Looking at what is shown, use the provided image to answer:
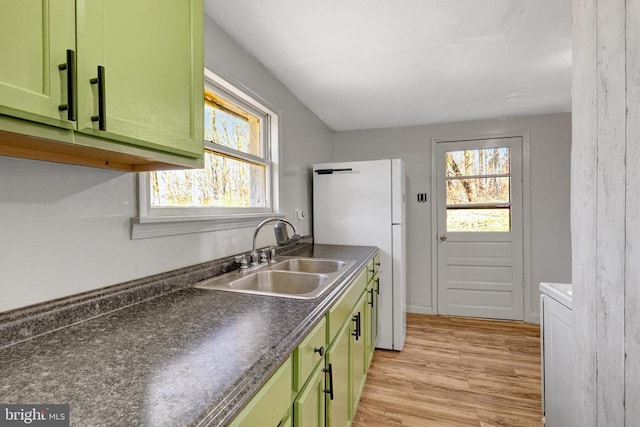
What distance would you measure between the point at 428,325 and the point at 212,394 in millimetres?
3164

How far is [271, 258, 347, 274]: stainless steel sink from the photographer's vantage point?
2.00 m

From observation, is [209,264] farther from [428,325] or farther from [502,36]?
[428,325]

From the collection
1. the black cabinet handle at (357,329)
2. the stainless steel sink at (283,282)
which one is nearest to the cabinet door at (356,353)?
the black cabinet handle at (357,329)

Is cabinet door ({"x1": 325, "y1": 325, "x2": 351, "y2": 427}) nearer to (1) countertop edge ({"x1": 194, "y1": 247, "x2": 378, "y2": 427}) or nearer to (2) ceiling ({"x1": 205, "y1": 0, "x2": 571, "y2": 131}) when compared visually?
(1) countertop edge ({"x1": 194, "y1": 247, "x2": 378, "y2": 427})

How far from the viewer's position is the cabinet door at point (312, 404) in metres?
0.93

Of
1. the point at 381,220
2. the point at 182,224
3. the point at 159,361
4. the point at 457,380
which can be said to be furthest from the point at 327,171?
the point at 159,361

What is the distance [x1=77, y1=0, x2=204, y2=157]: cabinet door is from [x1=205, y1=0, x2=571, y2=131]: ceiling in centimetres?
68

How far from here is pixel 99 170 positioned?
1071mm

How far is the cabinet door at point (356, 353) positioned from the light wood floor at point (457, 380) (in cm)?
19

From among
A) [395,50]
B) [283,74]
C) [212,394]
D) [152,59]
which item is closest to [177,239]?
[152,59]

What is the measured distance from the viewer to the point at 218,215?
1687 mm

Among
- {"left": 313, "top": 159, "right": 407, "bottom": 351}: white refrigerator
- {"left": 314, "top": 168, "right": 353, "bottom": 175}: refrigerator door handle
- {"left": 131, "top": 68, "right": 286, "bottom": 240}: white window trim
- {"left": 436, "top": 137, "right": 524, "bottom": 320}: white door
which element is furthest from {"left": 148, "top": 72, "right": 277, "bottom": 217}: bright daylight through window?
{"left": 436, "top": 137, "right": 524, "bottom": 320}: white door

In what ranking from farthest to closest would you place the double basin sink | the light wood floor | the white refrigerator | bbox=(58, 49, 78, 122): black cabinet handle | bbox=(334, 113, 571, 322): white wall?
1. bbox=(334, 113, 571, 322): white wall
2. the white refrigerator
3. the light wood floor
4. the double basin sink
5. bbox=(58, 49, 78, 122): black cabinet handle

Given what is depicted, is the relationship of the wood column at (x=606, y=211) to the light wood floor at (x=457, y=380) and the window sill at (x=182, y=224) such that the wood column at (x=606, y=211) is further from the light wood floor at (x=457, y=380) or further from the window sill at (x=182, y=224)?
the window sill at (x=182, y=224)
